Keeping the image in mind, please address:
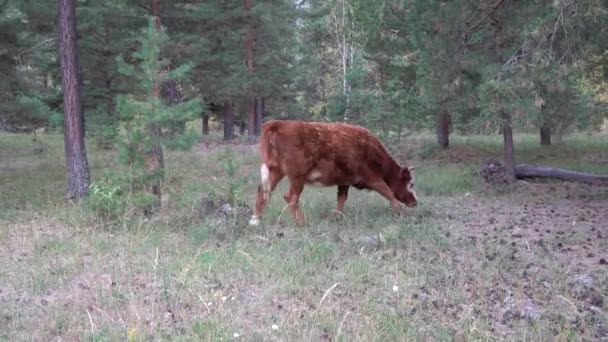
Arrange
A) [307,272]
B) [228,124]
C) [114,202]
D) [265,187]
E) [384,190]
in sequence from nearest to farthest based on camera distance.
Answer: [307,272]
[114,202]
[265,187]
[384,190]
[228,124]

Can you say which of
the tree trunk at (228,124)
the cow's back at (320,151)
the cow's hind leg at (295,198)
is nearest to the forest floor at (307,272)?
the cow's hind leg at (295,198)

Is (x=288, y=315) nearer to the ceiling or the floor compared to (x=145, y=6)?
nearer to the floor

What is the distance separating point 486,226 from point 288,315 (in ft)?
16.0

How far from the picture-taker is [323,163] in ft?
32.0

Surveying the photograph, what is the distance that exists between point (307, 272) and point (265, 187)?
3.27 m

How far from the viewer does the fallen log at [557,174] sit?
44.4 ft

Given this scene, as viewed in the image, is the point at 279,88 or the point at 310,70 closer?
the point at 279,88

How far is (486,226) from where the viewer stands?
907cm

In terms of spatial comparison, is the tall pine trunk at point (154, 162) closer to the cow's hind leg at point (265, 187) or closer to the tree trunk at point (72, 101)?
the cow's hind leg at point (265, 187)

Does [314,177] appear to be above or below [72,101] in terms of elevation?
below

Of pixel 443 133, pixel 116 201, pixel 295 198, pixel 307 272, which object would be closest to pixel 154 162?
pixel 116 201

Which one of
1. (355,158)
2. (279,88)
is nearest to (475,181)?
(355,158)

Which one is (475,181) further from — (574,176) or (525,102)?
(525,102)

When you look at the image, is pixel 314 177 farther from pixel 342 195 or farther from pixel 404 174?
pixel 404 174
